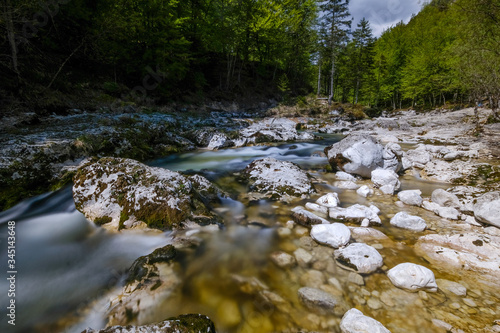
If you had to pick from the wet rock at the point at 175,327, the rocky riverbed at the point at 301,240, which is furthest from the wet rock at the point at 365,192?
the wet rock at the point at 175,327

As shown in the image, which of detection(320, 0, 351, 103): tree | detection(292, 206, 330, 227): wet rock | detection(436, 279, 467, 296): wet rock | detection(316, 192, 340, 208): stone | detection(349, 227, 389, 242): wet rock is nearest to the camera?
detection(436, 279, 467, 296): wet rock

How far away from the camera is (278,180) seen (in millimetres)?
4598

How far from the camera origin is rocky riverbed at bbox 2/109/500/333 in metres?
1.81

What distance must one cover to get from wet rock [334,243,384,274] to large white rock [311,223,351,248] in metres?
0.16

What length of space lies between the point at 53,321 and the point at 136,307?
75cm

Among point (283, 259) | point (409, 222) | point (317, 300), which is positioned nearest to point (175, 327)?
point (317, 300)

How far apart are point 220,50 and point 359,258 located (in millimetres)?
23023

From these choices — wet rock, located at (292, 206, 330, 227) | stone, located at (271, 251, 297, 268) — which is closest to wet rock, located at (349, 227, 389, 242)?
wet rock, located at (292, 206, 330, 227)

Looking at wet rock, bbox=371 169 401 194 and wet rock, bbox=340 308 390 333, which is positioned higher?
wet rock, bbox=371 169 401 194

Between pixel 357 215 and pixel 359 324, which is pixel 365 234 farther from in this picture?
pixel 359 324

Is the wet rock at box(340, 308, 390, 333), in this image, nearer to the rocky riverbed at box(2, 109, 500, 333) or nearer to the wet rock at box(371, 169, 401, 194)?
the rocky riverbed at box(2, 109, 500, 333)

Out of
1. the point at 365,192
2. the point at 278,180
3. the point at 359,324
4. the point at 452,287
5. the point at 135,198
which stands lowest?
the point at 452,287

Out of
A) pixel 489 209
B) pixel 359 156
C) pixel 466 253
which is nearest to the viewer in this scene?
pixel 466 253

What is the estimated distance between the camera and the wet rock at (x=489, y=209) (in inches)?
114
